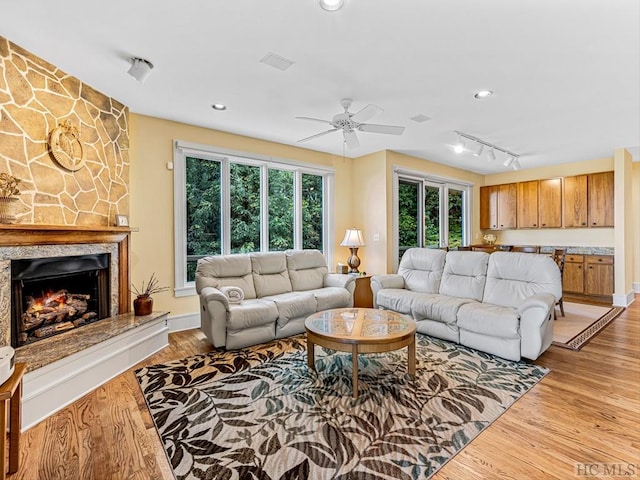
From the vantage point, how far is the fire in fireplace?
2.56 m

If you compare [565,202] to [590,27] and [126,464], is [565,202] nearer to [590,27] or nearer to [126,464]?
[590,27]

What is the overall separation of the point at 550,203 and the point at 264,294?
603cm

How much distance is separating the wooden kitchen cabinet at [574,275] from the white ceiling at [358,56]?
2.77 metres

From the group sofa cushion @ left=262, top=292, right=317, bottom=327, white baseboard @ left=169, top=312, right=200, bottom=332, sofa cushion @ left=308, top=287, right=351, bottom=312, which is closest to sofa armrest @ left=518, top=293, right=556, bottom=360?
sofa cushion @ left=308, top=287, right=351, bottom=312

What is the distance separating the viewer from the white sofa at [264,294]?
11.1 ft

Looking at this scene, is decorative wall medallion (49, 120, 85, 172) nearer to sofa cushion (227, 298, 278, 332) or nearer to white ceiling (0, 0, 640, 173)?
white ceiling (0, 0, 640, 173)

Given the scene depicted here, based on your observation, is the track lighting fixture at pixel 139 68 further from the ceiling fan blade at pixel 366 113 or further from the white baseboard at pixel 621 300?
the white baseboard at pixel 621 300

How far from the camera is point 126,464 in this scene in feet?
5.94

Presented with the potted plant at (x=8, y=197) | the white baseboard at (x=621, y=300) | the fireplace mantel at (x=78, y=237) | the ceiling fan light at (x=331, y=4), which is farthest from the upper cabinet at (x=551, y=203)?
the potted plant at (x=8, y=197)

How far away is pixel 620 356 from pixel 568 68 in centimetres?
282

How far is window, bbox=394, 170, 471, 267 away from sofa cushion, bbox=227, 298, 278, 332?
9.30 ft

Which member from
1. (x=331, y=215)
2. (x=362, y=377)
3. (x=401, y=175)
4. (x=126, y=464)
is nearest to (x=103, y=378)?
(x=126, y=464)

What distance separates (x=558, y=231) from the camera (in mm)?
6820

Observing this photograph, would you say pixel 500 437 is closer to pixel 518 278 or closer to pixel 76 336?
pixel 518 278
